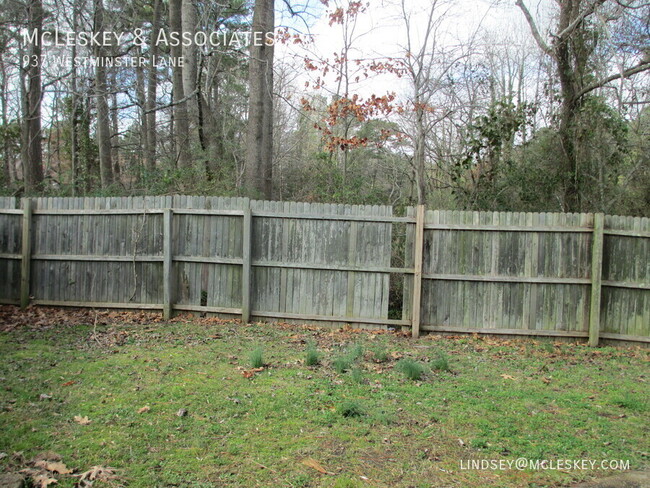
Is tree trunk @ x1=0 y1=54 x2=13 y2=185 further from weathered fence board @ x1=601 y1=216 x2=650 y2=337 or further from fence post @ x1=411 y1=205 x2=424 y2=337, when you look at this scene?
weathered fence board @ x1=601 y1=216 x2=650 y2=337

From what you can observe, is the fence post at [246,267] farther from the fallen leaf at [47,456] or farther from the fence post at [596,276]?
the fence post at [596,276]

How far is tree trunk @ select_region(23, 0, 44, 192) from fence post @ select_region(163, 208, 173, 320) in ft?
26.5

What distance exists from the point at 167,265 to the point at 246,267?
1.40 meters

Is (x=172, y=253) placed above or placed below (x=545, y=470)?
above

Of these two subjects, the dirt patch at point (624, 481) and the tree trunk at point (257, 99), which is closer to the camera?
the dirt patch at point (624, 481)

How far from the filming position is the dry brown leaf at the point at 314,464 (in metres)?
3.36

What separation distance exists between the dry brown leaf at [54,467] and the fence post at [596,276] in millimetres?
7551

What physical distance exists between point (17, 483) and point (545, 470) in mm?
3483

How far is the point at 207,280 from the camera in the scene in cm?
854

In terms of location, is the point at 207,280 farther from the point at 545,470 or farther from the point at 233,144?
the point at 233,144

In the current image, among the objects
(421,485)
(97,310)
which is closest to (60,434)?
(421,485)

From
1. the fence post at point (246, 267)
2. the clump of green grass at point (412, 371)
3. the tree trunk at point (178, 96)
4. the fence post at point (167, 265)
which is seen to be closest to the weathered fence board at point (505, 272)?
the clump of green grass at point (412, 371)

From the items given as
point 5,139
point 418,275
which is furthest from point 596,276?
point 5,139

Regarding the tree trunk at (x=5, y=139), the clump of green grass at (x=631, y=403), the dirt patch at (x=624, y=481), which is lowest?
the clump of green grass at (x=631, y=403)
